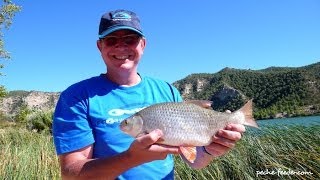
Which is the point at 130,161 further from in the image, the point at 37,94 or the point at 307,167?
the point at 37,94

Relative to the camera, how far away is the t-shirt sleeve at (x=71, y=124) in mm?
2803

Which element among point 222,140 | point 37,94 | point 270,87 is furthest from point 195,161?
point 37,94

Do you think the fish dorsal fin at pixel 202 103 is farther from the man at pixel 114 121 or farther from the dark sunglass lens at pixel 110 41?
the dark sunglass lens at pixel 110 41

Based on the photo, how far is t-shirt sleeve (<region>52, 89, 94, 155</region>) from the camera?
9.20 ft

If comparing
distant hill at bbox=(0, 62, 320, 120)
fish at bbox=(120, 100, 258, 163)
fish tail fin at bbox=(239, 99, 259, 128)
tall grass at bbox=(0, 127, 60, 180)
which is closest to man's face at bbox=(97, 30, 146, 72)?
fish at bbox=(120, 100, 258, 163)

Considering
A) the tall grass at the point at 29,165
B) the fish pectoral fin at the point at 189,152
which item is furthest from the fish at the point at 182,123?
the tall grass at the point at 29,165

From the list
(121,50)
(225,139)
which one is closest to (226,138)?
(225,139)

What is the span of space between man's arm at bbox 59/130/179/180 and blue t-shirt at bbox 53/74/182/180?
0.15 m

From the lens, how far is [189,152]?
2.91 metres

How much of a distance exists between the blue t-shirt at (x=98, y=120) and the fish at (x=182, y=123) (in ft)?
0.49

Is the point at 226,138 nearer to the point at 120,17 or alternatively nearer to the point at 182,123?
the point at 182,123

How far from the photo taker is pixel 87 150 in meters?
2.85

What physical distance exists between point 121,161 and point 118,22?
1.01 m

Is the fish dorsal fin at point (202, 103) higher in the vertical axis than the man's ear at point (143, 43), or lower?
lower
